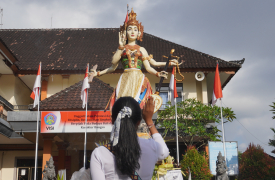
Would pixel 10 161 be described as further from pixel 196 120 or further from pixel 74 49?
pixel 196 120

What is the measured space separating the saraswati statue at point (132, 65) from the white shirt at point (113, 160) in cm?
395

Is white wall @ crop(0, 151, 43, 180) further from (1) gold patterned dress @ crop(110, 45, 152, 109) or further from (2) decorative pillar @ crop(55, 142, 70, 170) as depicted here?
(1) gold patterned dress @ crop(110, 45, 152, 109)

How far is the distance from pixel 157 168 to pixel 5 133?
357 inches

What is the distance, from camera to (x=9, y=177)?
17.6 meters

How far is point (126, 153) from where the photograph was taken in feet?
7.47

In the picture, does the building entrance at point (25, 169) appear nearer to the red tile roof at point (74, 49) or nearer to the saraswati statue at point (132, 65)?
the red tile roof at point (74, 49)

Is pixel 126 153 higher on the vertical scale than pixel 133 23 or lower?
lower

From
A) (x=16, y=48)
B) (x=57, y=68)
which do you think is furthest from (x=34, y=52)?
(x=57, y=68)

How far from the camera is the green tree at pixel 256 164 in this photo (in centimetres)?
1058

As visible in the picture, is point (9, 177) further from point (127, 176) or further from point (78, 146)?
point (127, 176)

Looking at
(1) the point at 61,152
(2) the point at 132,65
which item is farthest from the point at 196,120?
(2) the point at 132,65

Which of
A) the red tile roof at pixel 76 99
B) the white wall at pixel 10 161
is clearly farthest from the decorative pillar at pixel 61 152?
the white wall at pixel 10 161

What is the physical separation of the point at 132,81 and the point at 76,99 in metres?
6.97

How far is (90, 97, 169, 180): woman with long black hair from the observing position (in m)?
2.27
